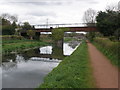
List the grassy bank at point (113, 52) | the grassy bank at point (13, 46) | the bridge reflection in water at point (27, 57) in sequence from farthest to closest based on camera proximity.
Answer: the grassy bank at point (13, 46) → the bridge reflection in water at point (27, 57) → the grassy bank at point (113, 52)

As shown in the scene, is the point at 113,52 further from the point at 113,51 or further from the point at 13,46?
the point at 13,46

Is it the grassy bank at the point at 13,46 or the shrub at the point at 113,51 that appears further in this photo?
the grassy bank at the point at 13,46

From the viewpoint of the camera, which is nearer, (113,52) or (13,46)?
(113,52)

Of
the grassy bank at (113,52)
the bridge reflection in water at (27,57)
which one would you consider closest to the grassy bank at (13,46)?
the bridge reflection in water at (27,57)

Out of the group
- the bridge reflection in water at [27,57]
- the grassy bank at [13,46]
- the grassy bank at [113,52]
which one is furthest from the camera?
the grassy bank at [13,46]

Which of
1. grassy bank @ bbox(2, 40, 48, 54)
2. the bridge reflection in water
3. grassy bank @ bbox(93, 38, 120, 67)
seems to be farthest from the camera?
grassy bank @ bbox(2, 40, 48, 54)

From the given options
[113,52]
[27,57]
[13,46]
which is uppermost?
[113,52]

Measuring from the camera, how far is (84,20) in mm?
72500

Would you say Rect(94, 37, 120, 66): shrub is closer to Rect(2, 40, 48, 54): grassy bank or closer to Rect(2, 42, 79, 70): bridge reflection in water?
Rect(2, 42, 79, 70): bridge reflection in water

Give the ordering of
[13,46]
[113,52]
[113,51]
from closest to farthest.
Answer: [113,52]
[113,51]
[13,46]

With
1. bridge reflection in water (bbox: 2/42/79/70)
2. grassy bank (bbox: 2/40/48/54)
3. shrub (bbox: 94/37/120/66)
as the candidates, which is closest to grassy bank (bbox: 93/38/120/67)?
shrub (bbox: 94/37/120/66)

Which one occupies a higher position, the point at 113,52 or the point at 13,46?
the point at 113,52

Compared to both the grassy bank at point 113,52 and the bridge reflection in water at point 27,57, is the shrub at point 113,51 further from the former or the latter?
the bridge reflection in water at point 27,57

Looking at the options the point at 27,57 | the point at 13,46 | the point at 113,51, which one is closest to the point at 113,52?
the point at 113,51
